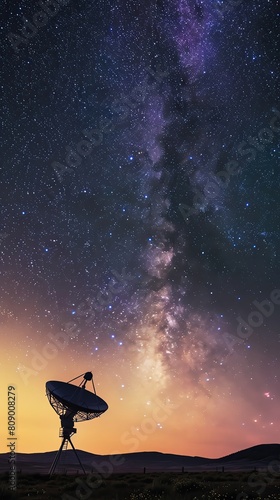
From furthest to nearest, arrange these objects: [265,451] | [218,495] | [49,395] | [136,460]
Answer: [136,460] → [265,451] → [49,395] → [218,495]

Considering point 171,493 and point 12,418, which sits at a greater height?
point 12,418

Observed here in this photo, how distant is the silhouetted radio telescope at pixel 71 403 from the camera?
29.3 m

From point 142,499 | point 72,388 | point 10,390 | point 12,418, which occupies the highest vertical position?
point 72,388

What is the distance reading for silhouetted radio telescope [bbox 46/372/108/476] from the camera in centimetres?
2927

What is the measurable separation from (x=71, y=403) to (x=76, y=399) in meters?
1.02

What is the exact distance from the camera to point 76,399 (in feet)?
98.1

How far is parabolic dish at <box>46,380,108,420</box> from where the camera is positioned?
2917 centimetres

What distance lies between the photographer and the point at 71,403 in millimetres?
28906

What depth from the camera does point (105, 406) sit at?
30516 mm

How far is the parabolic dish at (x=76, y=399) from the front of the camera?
A: 29.2 metres

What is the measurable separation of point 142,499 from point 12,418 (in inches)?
267

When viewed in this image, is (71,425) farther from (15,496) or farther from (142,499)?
(142,499)

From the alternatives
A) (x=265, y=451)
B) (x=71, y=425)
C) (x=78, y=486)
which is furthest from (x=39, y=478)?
(x=265, y=451)

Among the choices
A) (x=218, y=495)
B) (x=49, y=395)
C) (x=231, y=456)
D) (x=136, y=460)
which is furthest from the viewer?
(x=136, y=460)
